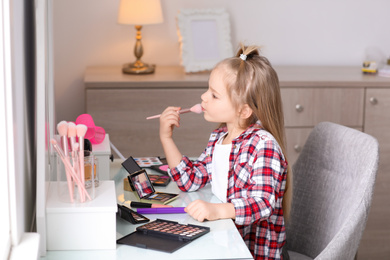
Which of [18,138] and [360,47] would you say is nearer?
[18,138]

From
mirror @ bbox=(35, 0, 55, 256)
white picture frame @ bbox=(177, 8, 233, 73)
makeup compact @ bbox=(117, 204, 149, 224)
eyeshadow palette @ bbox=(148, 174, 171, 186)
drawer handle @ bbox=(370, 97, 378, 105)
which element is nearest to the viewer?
mirror @ bbox=(35, 0, 55, 256)

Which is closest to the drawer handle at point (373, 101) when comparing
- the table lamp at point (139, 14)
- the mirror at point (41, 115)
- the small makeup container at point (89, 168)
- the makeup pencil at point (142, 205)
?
the table lamp at point (139, 14)

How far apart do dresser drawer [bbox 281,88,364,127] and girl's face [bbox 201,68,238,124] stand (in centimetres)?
118

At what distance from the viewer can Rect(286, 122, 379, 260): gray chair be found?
4.70 ft

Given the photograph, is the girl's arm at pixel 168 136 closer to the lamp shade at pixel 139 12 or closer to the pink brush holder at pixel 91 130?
the pink brush holder at pixel 91 130

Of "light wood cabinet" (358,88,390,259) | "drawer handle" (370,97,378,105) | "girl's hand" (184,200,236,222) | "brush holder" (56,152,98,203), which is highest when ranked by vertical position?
"brush holder" (56,152,98,203)

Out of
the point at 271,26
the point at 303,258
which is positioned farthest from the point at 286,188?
the point at 271,26

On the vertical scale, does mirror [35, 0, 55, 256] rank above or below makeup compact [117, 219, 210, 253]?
above

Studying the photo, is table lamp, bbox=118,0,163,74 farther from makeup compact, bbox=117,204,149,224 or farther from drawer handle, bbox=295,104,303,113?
makeup compact, bbox=117,204,149,224

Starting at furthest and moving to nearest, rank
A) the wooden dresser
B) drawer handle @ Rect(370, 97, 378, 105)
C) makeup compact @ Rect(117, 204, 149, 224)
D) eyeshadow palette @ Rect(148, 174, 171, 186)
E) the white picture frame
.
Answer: the white picture frame → drawer handle @ Rect(370, 97, 378, 105) → the wooden dresser → eyeshadow palette @ Rect(148, 174, 171, 186) → makeup compact @ Rect(117, 204, 149, 224)

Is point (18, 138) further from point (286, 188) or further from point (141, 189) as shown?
point (286, 188)

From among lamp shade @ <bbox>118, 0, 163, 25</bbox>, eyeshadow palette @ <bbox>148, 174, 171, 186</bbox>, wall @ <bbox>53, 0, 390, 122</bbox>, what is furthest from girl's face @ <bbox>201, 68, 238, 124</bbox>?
wall @ <bbox>53, 0, 390, 122</bbox>

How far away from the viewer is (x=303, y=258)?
68.1 inches

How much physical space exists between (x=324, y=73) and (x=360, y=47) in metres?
0.47
